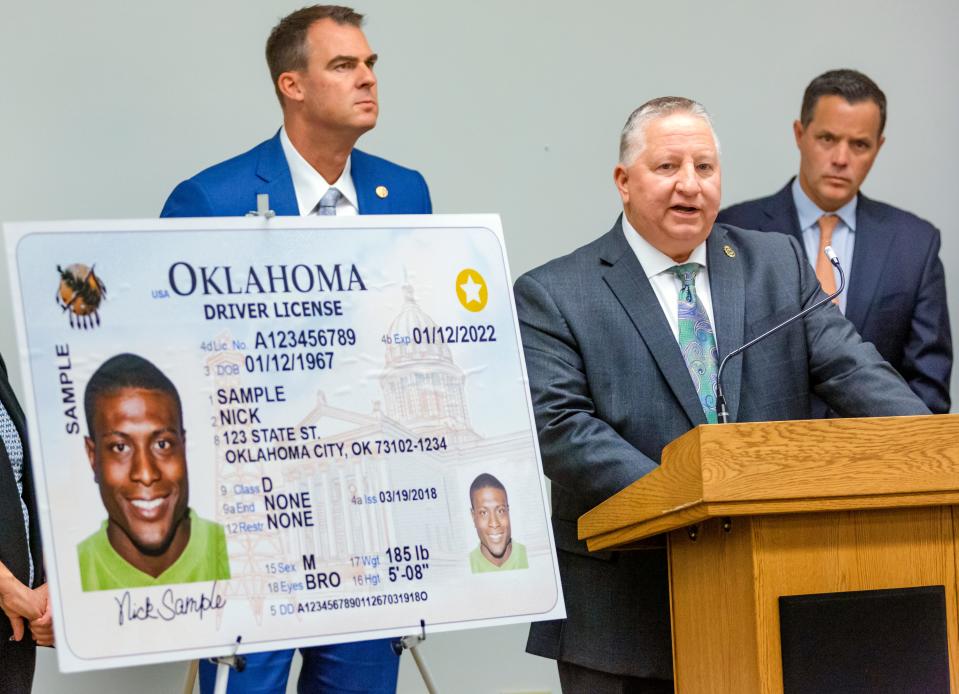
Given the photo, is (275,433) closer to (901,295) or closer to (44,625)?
(44,625)

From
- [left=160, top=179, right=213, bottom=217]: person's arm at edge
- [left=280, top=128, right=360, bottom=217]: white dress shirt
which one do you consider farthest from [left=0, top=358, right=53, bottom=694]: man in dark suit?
[left=280, top=128, right=360, bottom=217]: white dress shirt

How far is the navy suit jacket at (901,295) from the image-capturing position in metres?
3.90

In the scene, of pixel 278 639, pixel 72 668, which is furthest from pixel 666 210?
pixel 72 668

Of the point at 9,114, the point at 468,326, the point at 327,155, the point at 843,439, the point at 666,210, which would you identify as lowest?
the point at 843,439

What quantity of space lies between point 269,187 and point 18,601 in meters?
1.05

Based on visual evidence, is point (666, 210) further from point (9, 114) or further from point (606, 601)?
point (9, 114)

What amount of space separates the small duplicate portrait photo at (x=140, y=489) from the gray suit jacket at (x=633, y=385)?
2.74 ft

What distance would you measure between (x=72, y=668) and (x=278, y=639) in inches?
13.1

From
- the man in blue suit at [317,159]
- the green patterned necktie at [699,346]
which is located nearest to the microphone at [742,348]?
the green patterned necktie at [699,346]

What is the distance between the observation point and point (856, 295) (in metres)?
3.90

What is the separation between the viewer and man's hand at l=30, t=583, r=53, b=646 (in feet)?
8.98

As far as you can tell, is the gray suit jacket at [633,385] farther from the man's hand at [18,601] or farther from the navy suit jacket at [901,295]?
the man's hand at [18,601]

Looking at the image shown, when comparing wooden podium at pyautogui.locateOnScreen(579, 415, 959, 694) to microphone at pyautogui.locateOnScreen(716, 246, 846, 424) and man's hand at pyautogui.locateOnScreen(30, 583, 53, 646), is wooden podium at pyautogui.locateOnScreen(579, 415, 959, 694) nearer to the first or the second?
microphone at pyautogui.locateOnScreen(716, 246, 846, 424)

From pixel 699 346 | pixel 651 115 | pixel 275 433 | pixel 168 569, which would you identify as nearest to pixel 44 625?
pixel 168 569
